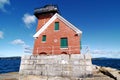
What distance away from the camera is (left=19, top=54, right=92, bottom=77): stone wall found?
46.9ft

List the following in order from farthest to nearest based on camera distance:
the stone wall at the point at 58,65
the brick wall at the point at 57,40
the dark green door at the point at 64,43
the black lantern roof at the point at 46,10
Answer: the black lantern roof at the point at 46,10
the dark green door at the point at 64,43
the brick wall at the point at 57,40
the stone wall at the point at 58,65

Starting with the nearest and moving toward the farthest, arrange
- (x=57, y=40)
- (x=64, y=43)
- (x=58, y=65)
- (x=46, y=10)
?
1. (x=58, y=65)
2. (x=64, y=43)
3. (x=57, y=40)
4. (x=46, y=10)

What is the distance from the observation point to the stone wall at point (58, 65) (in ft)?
46.9

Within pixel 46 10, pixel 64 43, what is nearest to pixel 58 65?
pixel 64 43

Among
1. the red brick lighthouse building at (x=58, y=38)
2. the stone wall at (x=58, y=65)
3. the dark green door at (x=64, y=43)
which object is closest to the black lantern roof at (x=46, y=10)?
the red brick lighthouse building at (x=58, y=38)

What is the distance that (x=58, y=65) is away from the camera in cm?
1518

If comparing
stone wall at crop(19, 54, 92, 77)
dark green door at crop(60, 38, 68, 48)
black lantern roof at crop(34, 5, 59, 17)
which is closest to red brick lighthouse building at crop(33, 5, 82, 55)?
dark green door at crop(60, 38, 68, 48)

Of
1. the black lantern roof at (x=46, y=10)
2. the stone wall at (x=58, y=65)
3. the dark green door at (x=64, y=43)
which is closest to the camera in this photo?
the stone wall at (x=58, y=65)

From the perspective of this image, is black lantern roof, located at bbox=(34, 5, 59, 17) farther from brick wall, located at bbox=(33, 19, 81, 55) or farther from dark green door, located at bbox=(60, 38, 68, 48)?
dark green door, located at bbox=(60, 38, 68, 48)

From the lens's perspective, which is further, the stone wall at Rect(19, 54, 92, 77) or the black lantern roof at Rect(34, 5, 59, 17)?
the black lantern roof at Rect(34, 5, 59, 17)

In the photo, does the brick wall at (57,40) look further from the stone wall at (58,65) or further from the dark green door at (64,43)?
the stone wall at (58,65)

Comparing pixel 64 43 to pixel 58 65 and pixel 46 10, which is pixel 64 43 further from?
pixel 46 10

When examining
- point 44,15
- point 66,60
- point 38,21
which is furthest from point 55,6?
point 66,60

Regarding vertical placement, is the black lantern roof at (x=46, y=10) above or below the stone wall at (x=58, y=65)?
above
